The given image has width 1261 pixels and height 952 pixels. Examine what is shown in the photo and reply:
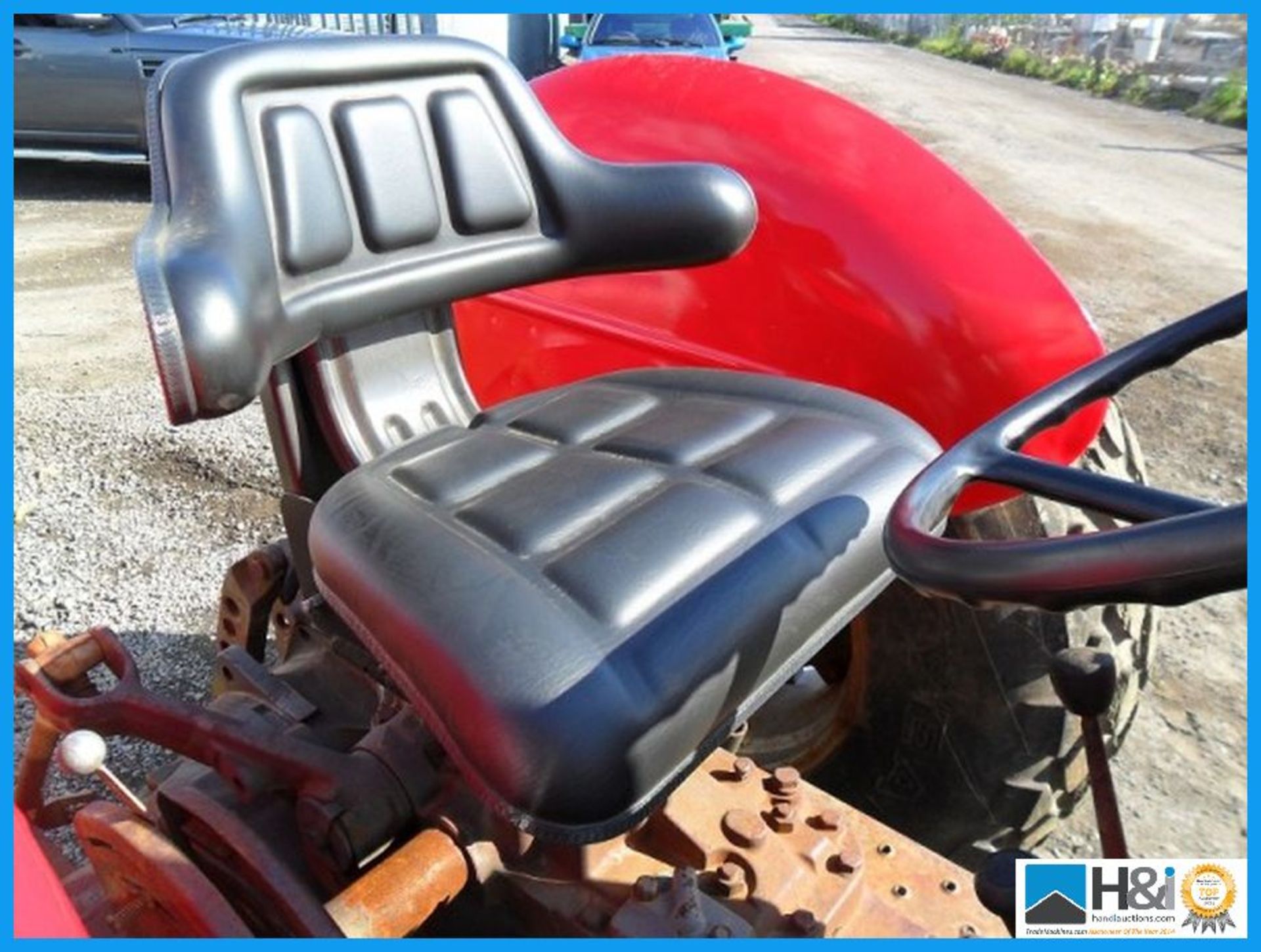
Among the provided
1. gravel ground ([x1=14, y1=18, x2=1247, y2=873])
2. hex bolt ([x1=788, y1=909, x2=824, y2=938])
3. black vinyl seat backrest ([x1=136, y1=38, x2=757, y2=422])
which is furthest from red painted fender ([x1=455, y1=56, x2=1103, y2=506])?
gravel ground ([x1=14, y1=18, x2=1247, y2=873])

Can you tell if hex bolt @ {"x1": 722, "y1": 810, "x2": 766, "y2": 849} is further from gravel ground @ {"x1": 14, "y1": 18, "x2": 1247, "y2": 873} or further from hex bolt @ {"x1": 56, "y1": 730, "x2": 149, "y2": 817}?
gravel ground @ {"x1": 14, "y1": 18, "x2": 1247, "y2": 873}

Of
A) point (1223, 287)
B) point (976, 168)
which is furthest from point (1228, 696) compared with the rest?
point (976, 168)

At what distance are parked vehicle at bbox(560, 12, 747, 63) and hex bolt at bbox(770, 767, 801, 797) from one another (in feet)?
25.5

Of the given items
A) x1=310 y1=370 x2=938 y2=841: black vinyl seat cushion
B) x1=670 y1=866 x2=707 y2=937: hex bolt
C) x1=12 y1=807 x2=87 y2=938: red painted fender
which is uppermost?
x1=310 y1=370 x2=938 y2=841: black vinyl seat cushion

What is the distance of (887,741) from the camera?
59.5 inches

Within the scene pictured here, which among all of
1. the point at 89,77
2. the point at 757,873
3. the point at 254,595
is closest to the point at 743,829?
the point at 757,873

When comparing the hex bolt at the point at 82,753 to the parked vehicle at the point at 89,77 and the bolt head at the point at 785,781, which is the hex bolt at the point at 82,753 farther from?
the parked vehicle at the point at 89,77

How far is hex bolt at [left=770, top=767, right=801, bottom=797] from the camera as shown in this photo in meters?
1.29

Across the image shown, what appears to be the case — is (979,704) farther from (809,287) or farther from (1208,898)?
(809,287)

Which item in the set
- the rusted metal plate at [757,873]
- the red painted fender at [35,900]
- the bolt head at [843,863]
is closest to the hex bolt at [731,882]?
the rusted metal plate at [757,873]

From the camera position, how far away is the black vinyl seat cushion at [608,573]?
2.81 feet

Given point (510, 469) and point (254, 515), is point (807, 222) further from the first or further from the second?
point (254, 515)

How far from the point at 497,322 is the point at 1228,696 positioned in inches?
60.5

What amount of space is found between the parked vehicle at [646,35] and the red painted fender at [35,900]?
8173 mm
